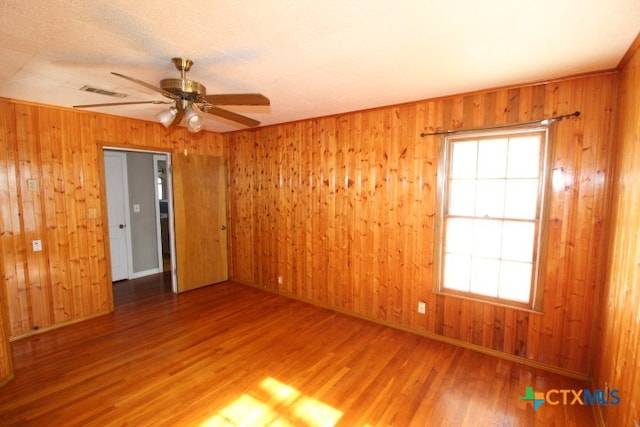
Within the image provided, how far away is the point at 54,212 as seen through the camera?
339 cm

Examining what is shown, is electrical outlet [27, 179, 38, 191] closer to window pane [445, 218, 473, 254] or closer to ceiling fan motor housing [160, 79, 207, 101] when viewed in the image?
ceiling fan motor housing [160, 79, 207, 101]

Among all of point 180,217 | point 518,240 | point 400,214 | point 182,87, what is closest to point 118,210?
point 180,217

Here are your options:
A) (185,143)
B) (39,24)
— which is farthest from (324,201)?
(39,24)

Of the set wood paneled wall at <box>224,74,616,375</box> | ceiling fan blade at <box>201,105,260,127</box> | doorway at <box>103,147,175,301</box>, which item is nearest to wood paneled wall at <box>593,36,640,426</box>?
wood paneled wall at <box>224,74,616,375</box>

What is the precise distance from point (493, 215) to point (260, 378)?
103 inches

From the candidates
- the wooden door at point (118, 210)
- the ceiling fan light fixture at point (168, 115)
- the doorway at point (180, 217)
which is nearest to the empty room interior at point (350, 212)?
the ceiling fan light fixture at point (168, 115)

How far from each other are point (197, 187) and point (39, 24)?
10.4 feet

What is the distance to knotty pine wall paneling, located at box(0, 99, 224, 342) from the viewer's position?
310 cm

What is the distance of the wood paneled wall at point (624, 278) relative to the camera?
1.56 meters

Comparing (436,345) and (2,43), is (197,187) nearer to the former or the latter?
(2,43)

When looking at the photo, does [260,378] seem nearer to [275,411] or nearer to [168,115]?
[275,411]

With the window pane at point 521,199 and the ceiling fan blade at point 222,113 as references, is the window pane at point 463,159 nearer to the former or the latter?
the window pane at point 521,199

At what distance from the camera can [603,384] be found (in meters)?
2.04

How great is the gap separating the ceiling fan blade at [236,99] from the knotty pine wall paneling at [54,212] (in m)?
2.53
